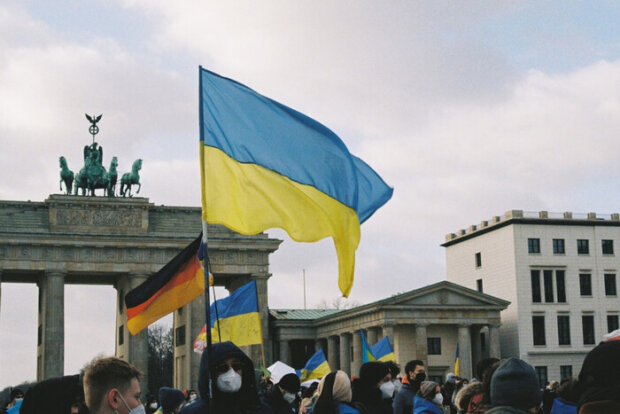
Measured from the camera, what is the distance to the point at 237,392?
7547 mm

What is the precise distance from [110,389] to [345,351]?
7019 cm

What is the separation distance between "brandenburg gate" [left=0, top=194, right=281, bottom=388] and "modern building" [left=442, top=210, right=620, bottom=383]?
17.7 meters

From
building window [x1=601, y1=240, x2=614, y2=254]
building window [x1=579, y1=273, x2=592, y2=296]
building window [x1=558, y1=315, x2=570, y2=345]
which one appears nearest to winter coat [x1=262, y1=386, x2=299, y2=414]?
building window [x1=558, y1=315, x2=570, y2=345]

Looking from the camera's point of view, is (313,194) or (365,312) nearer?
(313,194)

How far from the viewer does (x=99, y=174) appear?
69.8 m

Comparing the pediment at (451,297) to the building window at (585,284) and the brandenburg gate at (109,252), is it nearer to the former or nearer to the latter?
the building window at (585,284)

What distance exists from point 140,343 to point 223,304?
4743cm

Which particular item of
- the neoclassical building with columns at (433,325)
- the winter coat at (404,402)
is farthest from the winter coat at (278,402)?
the neoclassical building with columns at (433,325)

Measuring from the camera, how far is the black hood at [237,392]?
752 cm

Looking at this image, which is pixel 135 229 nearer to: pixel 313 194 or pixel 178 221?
pixel 178 221

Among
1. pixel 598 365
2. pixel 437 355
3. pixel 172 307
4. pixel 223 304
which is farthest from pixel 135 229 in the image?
pixel 598 365

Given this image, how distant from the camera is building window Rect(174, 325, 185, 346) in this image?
71.5 meters

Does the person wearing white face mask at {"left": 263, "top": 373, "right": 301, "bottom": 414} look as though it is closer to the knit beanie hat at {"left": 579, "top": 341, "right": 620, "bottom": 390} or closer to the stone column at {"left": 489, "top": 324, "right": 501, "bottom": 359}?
the knit beanie hat at {"left": 579, "top": 341, "right": 620, "bottom": 390}

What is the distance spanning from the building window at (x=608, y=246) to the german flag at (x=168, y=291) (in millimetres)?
67101
